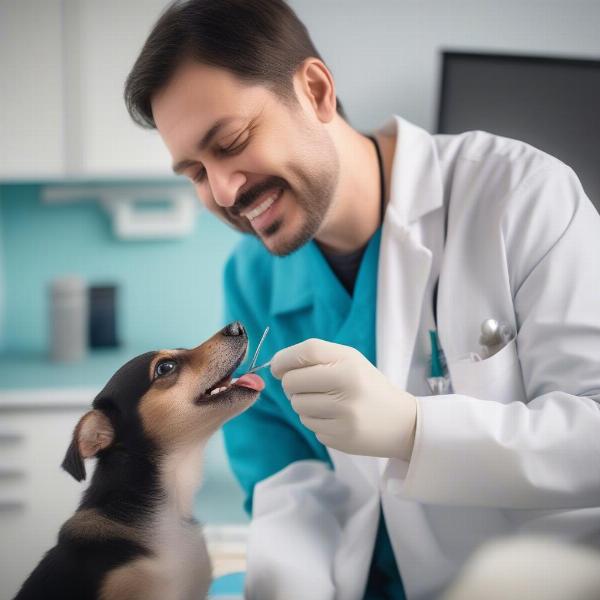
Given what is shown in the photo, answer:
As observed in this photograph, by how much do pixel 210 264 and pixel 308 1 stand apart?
0.45 m

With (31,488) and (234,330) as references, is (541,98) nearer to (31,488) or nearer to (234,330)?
(234,330)

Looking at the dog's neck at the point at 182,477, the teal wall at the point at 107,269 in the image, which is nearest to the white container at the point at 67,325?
the teal wall at the point at 107,269

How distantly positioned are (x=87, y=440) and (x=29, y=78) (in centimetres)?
35

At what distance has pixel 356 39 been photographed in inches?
28.4

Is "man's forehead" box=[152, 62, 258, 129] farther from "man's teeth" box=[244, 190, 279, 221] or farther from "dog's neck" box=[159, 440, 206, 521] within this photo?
"dog's neck" box=[159, 440, 206, 521]

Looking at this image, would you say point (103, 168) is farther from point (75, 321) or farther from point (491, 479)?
point (491, 479)

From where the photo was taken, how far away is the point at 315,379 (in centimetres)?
49

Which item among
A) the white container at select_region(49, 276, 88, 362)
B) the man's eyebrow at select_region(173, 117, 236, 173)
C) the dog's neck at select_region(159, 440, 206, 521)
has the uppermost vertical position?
the man's eyebrow at select_region(173, 117, 236, 173)

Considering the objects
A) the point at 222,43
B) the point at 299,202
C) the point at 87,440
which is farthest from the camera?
the point at 299,202

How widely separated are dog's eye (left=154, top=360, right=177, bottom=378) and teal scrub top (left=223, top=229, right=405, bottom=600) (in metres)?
0.08

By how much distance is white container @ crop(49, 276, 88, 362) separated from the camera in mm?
581

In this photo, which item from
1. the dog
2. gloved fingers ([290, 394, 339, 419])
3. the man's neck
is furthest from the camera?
the man's neck

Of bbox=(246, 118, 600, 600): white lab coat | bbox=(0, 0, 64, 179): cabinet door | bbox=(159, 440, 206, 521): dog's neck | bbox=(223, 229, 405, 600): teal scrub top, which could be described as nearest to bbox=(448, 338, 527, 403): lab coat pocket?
bbox=(246, 118, 600, 600): white lab coat

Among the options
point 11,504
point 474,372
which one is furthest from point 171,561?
point 474,372
